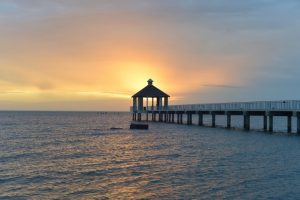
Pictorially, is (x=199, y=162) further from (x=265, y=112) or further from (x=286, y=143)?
(x=265, y=112)

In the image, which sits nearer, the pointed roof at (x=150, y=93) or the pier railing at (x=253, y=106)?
the pier railing at (x=253, y=106)

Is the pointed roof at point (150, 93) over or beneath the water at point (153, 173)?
over

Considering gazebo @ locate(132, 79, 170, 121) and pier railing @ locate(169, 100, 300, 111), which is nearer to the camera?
pier railing @ locate(169, 100, 300, 111)

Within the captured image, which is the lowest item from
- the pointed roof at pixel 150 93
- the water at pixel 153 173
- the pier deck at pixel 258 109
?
the water at pixel 153 173

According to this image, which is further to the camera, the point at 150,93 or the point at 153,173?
the point at 150,93

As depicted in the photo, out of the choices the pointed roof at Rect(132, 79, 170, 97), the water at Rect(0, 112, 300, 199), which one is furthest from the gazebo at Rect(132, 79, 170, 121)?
the water at Rect(0, 112, 300, 199)

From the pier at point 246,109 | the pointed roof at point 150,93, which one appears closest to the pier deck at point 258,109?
the pier at point 246,109

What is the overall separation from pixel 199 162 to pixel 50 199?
10.2 m

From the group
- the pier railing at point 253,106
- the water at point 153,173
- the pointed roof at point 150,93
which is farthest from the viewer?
the pointed roof at point 150,93

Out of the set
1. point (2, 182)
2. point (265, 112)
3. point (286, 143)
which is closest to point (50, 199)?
point (2, 182)

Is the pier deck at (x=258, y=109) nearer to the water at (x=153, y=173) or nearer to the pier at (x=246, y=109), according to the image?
the pier at (x=246, y=109)

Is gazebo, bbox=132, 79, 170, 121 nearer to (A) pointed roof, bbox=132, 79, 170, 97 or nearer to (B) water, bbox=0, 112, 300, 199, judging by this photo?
(A) pointed roof, bbox=132, 79, 170, 97

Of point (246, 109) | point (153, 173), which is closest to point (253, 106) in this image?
point (246, 109)

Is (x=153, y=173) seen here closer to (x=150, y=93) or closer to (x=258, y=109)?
(x=258, y=109)
